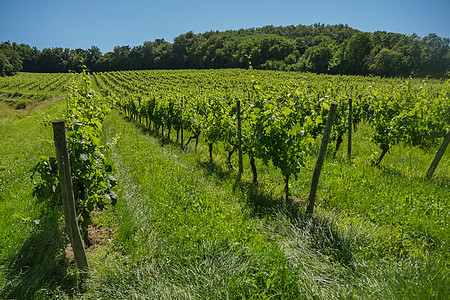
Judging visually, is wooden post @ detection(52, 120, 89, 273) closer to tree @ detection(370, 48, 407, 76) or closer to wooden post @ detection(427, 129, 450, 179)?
wooden post @ detection(427, 129, 450, 179)

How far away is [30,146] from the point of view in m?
11.1

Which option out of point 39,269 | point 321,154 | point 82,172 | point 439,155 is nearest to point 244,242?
point 321,154

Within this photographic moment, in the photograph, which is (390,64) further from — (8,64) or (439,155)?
(8,64)

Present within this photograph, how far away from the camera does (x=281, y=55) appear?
317ft

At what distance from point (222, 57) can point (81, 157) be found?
108 metres

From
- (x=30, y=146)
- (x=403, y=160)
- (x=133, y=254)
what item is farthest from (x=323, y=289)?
(x=30, y=146)

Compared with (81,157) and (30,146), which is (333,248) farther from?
(30,146)

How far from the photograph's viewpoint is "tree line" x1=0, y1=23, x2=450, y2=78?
192ft

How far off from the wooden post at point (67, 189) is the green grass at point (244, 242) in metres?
0.39

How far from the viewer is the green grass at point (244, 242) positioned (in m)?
3.07

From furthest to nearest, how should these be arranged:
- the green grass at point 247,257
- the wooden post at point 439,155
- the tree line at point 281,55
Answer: the tree line at point 281,55 → the wooden post at point 439,155 → the green grass at point 247,257

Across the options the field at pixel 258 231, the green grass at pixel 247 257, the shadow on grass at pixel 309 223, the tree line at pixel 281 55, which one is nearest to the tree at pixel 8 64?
the tree line at pixel 281 55

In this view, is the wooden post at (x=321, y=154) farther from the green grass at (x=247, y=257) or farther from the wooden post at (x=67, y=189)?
the wooden post at (x=67, y=189)

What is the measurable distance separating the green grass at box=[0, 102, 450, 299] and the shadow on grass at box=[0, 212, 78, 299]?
0.06 ft
